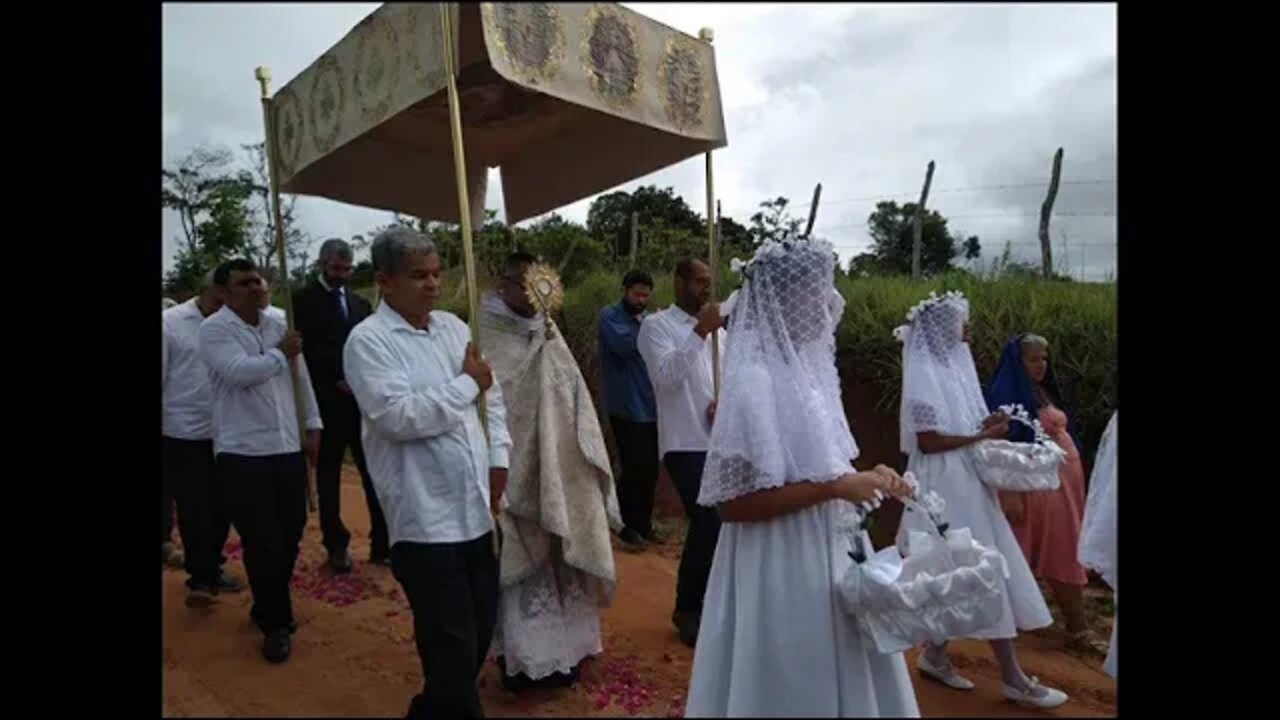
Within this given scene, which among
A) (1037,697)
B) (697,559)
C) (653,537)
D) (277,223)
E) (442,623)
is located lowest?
(1037,697)

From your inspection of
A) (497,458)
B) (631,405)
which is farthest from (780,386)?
(631,405)

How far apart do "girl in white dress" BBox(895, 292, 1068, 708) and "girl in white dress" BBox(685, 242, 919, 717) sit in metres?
1.58

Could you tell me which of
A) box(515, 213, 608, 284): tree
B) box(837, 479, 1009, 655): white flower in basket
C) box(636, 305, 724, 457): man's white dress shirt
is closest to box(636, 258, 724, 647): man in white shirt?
box(636, 305, 724, 457): man's white dress shirt

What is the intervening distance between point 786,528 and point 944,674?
184cm

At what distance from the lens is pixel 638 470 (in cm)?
555

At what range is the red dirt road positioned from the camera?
2402 mm

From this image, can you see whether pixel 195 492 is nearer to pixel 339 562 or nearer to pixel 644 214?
pixel 339 562

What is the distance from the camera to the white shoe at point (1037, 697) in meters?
3.20

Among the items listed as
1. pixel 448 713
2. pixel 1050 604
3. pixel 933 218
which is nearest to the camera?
pixel 448 713
